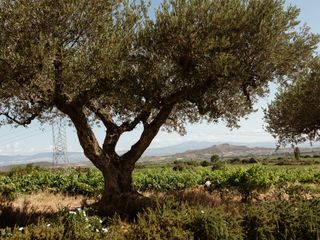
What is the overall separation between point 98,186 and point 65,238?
59.3ft

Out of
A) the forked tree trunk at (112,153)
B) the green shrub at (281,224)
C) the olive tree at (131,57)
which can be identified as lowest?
the green shrub at (281,224)

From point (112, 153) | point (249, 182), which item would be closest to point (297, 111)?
point (249, 182)

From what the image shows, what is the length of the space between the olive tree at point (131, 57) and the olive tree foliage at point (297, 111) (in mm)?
9977

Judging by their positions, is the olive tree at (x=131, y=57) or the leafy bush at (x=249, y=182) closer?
the olive tree at (x=131, y=57)

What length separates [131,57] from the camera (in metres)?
17.5

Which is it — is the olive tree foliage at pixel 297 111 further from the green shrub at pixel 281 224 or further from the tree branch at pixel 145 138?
the green shrub at pixel 281 224

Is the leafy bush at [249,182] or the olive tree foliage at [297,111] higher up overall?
the olive tree foliage at [297,111]

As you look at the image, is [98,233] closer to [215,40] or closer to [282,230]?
[282,230]

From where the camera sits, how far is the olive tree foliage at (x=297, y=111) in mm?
29891

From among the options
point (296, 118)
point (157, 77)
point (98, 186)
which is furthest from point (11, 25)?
point (296, 118)

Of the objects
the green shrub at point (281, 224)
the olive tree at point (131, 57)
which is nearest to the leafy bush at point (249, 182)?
the olive tree at point (131, 57)

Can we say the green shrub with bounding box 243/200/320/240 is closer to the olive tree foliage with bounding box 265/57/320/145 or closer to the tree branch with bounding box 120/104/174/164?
the tree branch with bounding box 120/104/174/164

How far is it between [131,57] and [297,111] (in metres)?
19.5

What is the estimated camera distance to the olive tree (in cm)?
1464
